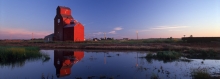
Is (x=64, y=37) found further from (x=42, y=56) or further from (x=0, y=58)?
(x=0, y=58)

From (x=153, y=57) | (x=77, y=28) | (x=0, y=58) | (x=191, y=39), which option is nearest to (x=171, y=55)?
(x=153, y=57)

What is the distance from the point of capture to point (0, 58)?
15.5 meters

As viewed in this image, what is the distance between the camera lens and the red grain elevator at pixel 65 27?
4659cm

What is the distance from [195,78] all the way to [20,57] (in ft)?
53.0

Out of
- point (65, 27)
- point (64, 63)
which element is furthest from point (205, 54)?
point (65, 27)

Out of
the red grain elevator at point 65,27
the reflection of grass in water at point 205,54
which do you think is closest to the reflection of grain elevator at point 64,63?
the reflection of grass in water at point 205,54

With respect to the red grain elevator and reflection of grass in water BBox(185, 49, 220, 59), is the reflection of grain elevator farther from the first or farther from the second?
the red grain elevator

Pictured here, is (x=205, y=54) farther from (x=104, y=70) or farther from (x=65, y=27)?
(x=65, y=27)

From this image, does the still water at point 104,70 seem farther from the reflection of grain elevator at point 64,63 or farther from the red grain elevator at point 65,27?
the red grain elevator at point 65,27

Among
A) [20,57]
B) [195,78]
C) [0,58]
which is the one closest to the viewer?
[195,78]

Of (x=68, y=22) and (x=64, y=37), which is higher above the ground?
(x=68, y=22)

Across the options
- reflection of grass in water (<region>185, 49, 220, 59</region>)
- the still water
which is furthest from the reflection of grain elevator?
reflection of grass in water (<region>185, 49, 220, 59</region>)

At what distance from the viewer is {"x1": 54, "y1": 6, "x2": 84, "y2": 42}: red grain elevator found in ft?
153

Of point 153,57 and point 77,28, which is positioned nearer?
point 153,57
